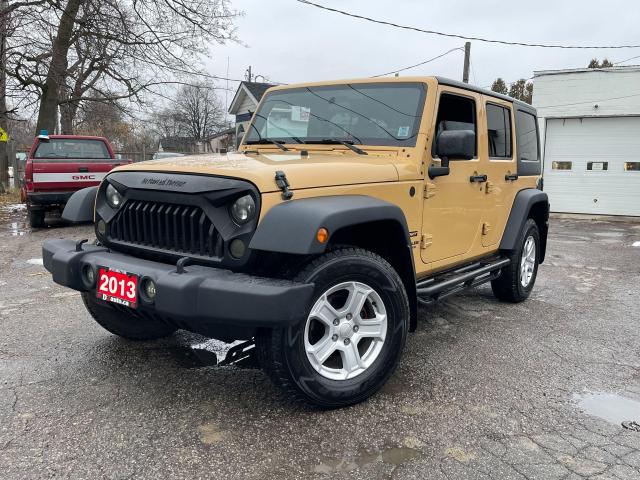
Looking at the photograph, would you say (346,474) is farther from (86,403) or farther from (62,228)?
(62,228)

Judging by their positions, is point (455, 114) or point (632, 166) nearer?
point (455, 114)

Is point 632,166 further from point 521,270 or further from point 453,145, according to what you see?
point 453,145

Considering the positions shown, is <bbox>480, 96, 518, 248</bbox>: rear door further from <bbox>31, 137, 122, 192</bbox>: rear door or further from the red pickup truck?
<bbox>31, 137, 122, 192</bbox>: rear door

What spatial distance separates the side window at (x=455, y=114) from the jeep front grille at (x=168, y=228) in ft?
5.56

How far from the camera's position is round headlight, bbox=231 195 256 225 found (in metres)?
2.62

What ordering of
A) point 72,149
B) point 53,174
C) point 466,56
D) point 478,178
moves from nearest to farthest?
point 478,178 → point 53,174 → point 72,149 → point 466,56

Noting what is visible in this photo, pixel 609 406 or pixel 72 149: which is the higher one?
pixel 72 149

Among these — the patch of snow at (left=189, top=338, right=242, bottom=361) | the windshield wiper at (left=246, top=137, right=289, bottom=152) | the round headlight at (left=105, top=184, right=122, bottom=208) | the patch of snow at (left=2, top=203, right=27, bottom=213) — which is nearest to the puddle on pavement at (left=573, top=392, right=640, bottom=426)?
the patch of snow at (left=189, top=338, right=242, bottom=361)

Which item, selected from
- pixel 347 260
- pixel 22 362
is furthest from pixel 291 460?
pixel 22 362

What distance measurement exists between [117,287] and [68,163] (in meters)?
8.65

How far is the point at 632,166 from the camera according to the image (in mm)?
14188

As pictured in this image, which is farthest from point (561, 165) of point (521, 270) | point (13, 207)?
point (13, 207)

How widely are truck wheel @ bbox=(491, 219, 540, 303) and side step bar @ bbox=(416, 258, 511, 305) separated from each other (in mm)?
161

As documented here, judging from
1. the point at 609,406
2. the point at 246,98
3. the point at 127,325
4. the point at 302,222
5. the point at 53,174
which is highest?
the point at 246,98
